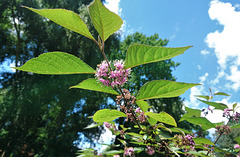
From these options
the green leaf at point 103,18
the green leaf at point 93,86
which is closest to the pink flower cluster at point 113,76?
the green leaf at point 93,86

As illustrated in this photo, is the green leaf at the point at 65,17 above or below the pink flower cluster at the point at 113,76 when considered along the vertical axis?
above

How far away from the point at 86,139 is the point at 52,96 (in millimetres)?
4800

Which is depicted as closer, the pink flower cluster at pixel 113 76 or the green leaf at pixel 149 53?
the green leaf at pixel 149 53

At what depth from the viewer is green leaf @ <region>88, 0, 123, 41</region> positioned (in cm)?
48

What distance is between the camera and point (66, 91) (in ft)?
37.6

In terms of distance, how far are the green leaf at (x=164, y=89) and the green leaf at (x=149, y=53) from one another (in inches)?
3.4

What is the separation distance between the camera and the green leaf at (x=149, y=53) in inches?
19.4

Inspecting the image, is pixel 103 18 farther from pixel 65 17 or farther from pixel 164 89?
pixel 164 89

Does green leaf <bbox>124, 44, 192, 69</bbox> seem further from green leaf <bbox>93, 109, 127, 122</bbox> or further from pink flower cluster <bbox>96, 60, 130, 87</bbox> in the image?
green leaf <bbox>93, 109, 127, 122</bbox>

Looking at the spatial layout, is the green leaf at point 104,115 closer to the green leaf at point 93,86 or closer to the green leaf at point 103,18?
the green leaf at point 93,86

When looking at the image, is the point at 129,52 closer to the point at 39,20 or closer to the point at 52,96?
the point at 52,96

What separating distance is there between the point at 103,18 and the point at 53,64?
0.72 feet

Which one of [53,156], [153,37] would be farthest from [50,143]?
[153,37]

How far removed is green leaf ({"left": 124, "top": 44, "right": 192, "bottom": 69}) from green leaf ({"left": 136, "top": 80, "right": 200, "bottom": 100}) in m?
0.09
